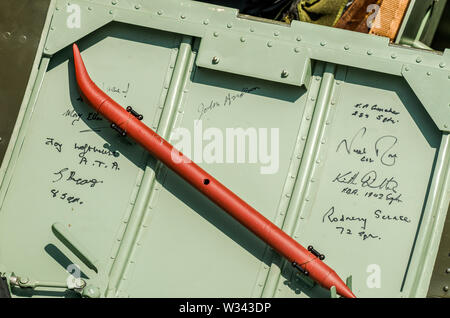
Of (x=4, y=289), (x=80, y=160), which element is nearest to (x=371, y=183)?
(x=80, y=160)

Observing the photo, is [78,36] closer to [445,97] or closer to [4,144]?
[4,144]

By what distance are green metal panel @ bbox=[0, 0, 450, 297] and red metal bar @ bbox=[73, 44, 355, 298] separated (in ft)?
0.33

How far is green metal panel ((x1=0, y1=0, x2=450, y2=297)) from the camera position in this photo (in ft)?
13.0

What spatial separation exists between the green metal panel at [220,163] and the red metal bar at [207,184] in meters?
0.10

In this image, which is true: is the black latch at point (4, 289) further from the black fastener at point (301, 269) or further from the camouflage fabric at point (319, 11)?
the camouflage fabric at point (319, 11)

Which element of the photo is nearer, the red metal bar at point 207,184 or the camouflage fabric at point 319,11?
the red metal bar at point 207,184

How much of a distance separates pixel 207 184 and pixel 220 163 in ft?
0.67

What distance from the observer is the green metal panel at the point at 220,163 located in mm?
3949
